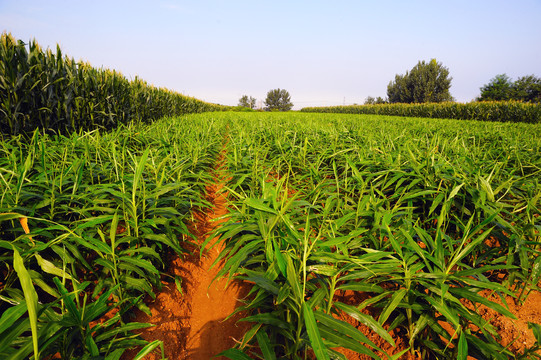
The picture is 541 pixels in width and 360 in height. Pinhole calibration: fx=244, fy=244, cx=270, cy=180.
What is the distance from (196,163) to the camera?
2969mm

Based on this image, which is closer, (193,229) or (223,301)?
(223,301)

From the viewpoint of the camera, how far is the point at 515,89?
49.5 meters

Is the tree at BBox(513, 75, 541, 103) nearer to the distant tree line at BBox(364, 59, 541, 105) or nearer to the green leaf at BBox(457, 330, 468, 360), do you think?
the distant tree line at BBox(364, 59, 541, 105)

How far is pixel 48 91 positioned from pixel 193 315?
17.3ft

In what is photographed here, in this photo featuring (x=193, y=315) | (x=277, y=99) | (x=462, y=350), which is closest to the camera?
(x=462, y=350)

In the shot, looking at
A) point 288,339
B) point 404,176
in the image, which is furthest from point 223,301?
point 404,176

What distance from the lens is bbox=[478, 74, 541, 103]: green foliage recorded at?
48.1m

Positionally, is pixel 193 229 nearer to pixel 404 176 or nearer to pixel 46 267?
pixel 46 267

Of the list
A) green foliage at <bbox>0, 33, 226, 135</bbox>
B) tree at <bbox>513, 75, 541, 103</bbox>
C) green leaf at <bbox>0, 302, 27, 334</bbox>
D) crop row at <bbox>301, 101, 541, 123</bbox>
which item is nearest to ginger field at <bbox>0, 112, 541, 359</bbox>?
green leaf at <bbox>0, 302, 27, 334</bbox>

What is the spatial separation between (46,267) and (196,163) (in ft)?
6.81

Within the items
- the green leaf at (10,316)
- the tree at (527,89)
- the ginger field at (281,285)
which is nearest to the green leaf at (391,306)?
the ginger field at (281,285)

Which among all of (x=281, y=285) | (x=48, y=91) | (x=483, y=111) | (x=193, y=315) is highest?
(x=483, y=111)

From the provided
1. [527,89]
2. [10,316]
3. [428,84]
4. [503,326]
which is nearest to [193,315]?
[10,316]

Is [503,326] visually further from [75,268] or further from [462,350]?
[75,268]
